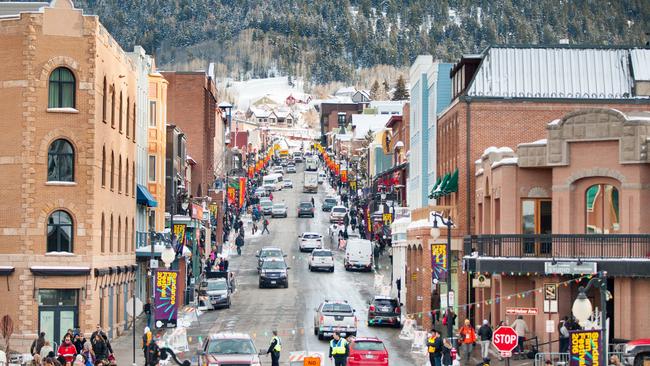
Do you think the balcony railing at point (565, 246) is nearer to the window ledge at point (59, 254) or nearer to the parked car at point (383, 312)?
the parked car at point (383, 312)

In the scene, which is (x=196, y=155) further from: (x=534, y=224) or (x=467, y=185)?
(x=534, y=224)

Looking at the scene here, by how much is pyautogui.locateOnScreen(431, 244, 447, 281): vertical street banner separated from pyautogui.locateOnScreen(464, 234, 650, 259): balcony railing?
5.27m

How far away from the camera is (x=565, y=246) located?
48906 millimetres

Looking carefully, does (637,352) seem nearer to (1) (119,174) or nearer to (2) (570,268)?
(2) (570,268)

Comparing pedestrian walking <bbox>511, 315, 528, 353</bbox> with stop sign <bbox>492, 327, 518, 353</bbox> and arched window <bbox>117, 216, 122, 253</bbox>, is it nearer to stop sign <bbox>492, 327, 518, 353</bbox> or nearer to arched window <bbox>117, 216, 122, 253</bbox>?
stop sign <bbox>492, 327, 518, 353</bbox>

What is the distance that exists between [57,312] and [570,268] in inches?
776

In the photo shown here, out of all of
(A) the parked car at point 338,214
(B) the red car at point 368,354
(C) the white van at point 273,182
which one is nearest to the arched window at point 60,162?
(B) the red car at point 368,354

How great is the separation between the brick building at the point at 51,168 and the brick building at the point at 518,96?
17542 millimetres

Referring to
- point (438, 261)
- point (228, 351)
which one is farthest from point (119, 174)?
point (228, 351)

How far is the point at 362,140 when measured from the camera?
19800 cm

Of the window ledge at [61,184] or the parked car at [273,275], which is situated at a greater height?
the window ledge at [61,184]

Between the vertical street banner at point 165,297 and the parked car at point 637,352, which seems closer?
the parked car at point 637,352

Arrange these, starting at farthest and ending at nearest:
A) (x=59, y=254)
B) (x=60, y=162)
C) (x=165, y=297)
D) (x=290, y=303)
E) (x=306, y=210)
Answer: (x=306, y=210)
(x=290, y=303)
(x=165, y=297)
(x=60, y=162)
(x=59, y=254)

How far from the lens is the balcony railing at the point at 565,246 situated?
47.1m
